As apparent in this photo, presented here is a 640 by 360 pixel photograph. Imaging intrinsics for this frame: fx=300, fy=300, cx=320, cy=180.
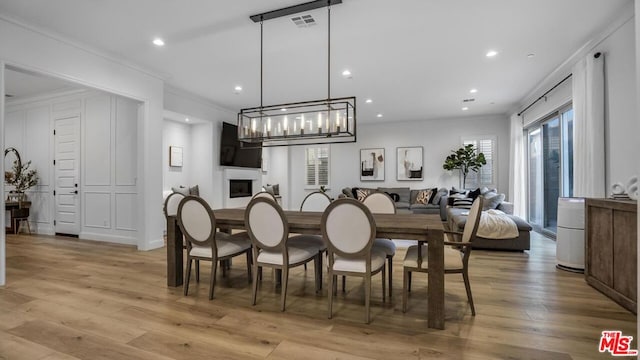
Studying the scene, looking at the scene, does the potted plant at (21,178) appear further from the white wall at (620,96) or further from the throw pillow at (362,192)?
the white wall at (620,96)

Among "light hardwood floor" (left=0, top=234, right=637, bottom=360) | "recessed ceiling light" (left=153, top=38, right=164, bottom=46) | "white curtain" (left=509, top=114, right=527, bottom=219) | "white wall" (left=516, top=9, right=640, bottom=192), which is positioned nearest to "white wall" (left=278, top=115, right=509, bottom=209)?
"white curtain" (left=509, top=114, right=527, bottom=219)

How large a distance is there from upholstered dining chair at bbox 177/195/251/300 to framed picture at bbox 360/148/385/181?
6.17 metres

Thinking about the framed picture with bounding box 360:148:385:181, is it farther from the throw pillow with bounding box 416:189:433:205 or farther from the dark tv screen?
the dark tv screen

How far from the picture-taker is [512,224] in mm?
4363

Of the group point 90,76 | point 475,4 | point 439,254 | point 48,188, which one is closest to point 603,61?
point 475,4

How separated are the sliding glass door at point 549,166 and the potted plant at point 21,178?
31.3 feet

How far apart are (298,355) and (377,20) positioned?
122 inches

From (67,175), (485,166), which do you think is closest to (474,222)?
(485,166)

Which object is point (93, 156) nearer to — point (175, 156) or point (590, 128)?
point (175, 156)

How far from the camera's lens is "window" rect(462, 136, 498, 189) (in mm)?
7590

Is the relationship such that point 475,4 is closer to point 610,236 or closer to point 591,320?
point 610,236

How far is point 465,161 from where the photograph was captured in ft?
24.7

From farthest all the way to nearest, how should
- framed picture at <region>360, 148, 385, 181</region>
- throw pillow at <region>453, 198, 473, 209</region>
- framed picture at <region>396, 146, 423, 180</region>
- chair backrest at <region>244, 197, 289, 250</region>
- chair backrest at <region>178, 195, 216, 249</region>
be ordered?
framed picture at <region>360, 148, 385, 181</region> → framed picture at <region>396, 146, 423, 180</region> → throw pillow at <region>453, 198, 473, 209</region> → chair backrest at <region>178, 195, 216, 249</region> → chair backrest at <region>244, 197, 289, 250</region>

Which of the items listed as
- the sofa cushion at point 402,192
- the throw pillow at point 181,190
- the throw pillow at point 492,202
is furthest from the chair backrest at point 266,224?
the sofa cushion at point 402,192
